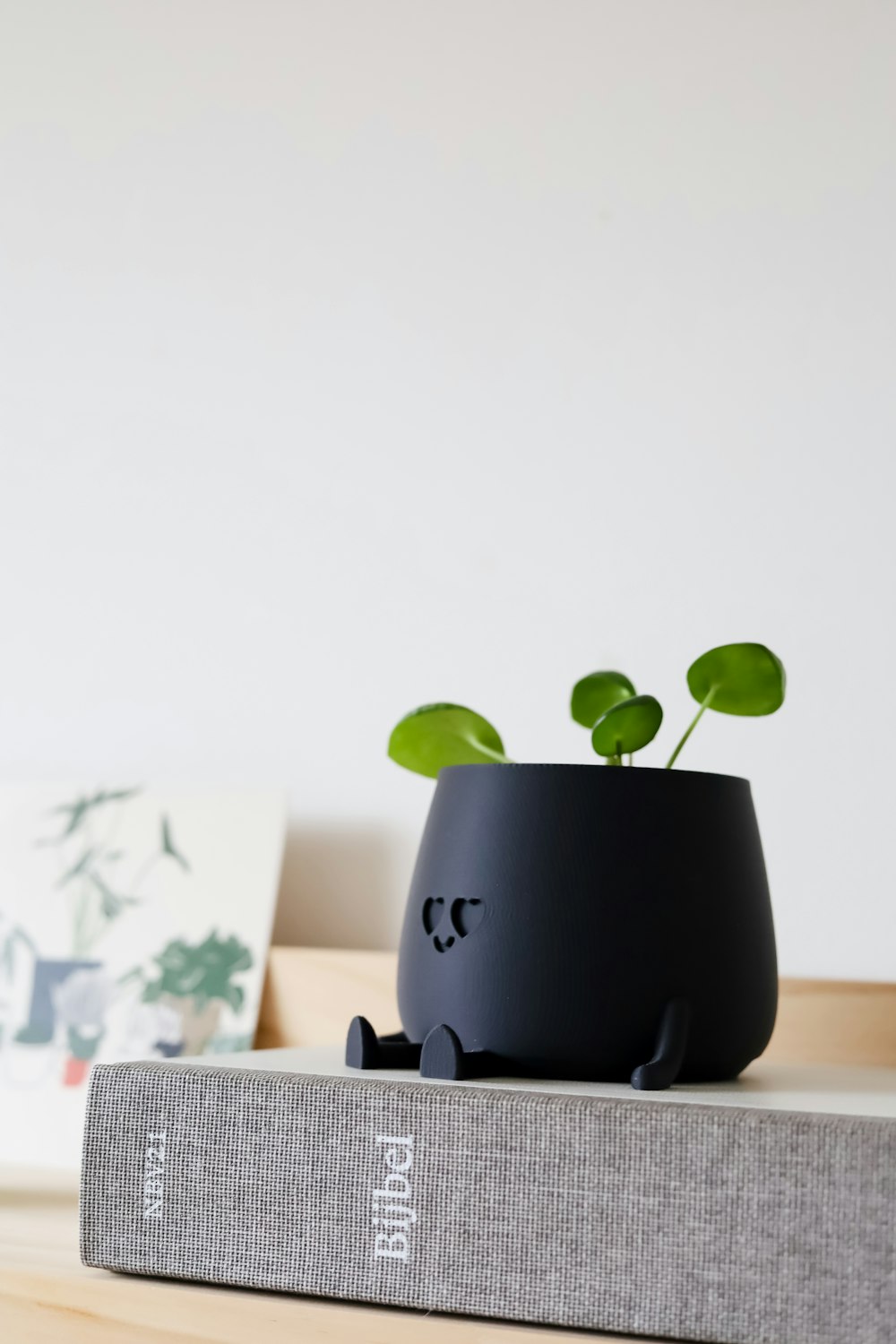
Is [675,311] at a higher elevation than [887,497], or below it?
higher

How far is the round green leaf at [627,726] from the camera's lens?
0.63 metres

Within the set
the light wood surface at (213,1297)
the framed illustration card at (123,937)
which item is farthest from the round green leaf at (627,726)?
the framed illustration card at (123,937)

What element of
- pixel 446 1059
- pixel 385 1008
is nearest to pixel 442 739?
pixel 446 1059

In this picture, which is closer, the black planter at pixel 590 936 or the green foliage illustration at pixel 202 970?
the black planter at pixel 590 936

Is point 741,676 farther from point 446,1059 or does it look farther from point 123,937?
point 123,937

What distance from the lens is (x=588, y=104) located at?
3.48 ft

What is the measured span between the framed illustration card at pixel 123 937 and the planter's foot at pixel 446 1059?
17.2 inches

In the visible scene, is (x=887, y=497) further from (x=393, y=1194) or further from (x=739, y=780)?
(x=393, y=1194)

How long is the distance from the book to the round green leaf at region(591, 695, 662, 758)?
16 centimetres

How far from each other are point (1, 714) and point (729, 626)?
0.63 m

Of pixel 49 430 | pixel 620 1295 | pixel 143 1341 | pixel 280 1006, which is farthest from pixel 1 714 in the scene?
pixel 620 1295

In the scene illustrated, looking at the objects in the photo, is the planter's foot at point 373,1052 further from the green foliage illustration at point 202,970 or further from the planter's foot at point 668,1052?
the green foliage illustration at point 202,970

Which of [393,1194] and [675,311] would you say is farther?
[675,311]

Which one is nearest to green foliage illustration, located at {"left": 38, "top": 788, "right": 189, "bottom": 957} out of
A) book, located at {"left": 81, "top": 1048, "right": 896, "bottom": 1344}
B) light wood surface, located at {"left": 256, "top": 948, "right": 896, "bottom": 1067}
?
light wood surface, located at {"left": 256, "top": 948, "right": 896, "bottom": 1067}
